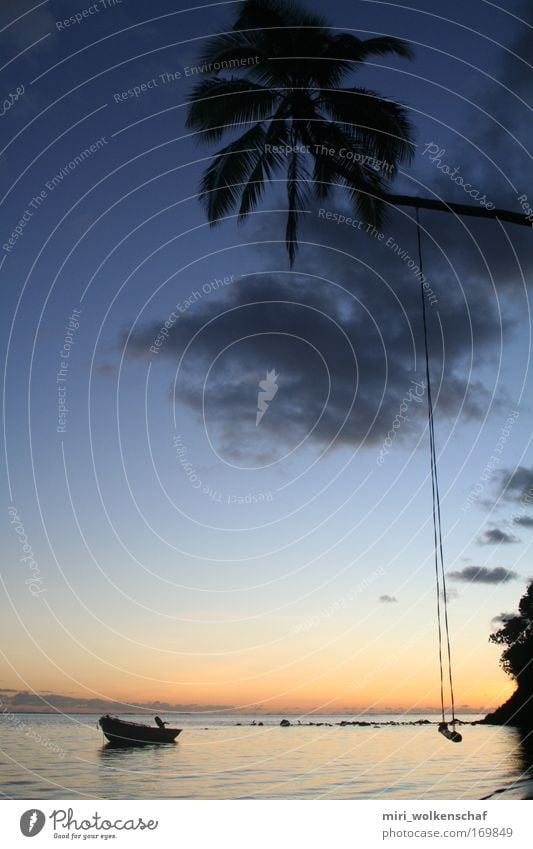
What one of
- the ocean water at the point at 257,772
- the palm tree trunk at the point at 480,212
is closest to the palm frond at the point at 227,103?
the palm tree trunk at the point at 480,212

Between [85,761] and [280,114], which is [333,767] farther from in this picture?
[280,114]

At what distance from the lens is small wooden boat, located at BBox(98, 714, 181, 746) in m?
52.6

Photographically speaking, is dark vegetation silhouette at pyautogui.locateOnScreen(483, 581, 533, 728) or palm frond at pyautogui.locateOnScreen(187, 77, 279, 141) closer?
palm frond at pyautogui.locateOnScreen(187, 77, 279, 141)

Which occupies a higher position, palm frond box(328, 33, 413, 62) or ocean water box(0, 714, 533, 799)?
palm frond box(328, 33, 413, 62)

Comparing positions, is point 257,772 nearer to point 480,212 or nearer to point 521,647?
point 521,647

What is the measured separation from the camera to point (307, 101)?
13.2 metres

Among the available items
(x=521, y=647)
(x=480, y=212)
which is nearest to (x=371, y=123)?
(x=480, y=212)

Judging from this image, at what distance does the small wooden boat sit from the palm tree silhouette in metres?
44.9

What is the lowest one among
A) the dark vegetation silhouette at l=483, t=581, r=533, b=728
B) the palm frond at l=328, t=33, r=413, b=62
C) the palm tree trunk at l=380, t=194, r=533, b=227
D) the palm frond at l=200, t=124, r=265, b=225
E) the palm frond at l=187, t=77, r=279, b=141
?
the dark vegetation silhouette at l=483, t=581, r=533, b=728

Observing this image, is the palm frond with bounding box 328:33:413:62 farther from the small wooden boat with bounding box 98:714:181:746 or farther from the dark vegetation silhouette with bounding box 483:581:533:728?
the small wooden boat with bounding box 98:714:181:746

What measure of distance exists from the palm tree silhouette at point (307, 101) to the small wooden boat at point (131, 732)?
44860 millimetres

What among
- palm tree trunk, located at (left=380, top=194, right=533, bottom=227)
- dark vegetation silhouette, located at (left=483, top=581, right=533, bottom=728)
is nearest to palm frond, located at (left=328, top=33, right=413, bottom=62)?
palm tree trunk, located at (left=380, top=194, right=533, bottom=227)

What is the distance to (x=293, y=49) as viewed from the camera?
1346cm
